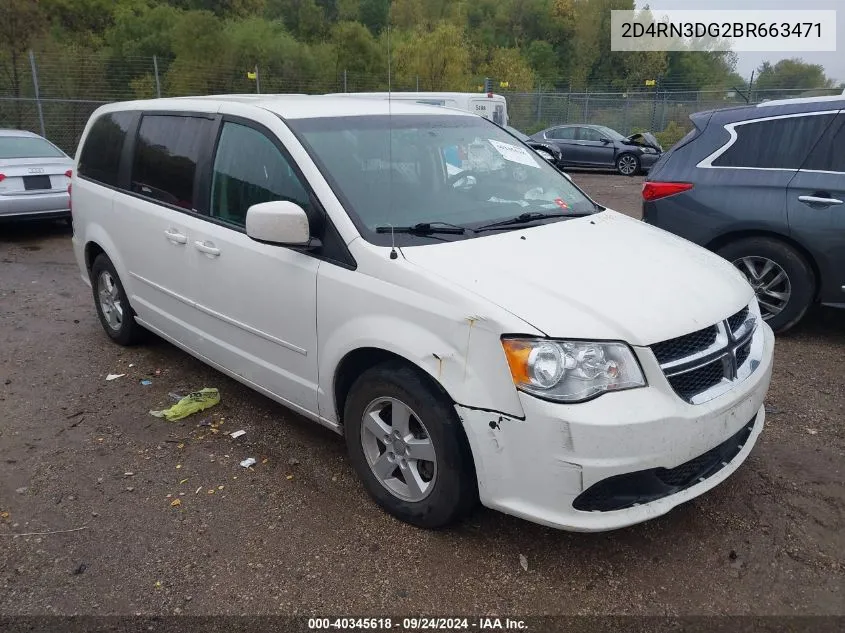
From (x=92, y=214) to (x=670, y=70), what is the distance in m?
65.5

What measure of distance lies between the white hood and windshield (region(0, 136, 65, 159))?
8.50m

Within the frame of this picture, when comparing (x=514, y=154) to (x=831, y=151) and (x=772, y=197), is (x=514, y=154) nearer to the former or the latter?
(x=772, y=197)

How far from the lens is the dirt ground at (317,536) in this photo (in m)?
2.67

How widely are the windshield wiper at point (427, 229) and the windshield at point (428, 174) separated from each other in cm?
3

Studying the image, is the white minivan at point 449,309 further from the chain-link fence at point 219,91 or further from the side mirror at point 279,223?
the chain-link fence at point 219,91

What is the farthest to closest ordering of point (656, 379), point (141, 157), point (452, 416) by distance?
point (141, 157) < point (452, 416) < point (656, 379)

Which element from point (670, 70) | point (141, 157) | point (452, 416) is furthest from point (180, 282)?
point (670, 70)

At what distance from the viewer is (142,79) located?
19391 mm

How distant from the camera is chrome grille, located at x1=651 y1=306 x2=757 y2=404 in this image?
2.62 meters

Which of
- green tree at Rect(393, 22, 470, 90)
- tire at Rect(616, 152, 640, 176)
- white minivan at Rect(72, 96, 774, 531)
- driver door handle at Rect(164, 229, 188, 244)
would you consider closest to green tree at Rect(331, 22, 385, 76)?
green tree at Rect(393, 22, 470, 90)

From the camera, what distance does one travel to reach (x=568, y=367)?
8.19ft

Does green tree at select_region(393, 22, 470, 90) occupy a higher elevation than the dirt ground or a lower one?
higher

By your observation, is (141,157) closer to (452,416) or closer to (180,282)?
(180,282)

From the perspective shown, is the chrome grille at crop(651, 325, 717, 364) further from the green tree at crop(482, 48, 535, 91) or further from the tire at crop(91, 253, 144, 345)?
the green tree at crop(482, 48, 535, 91)
